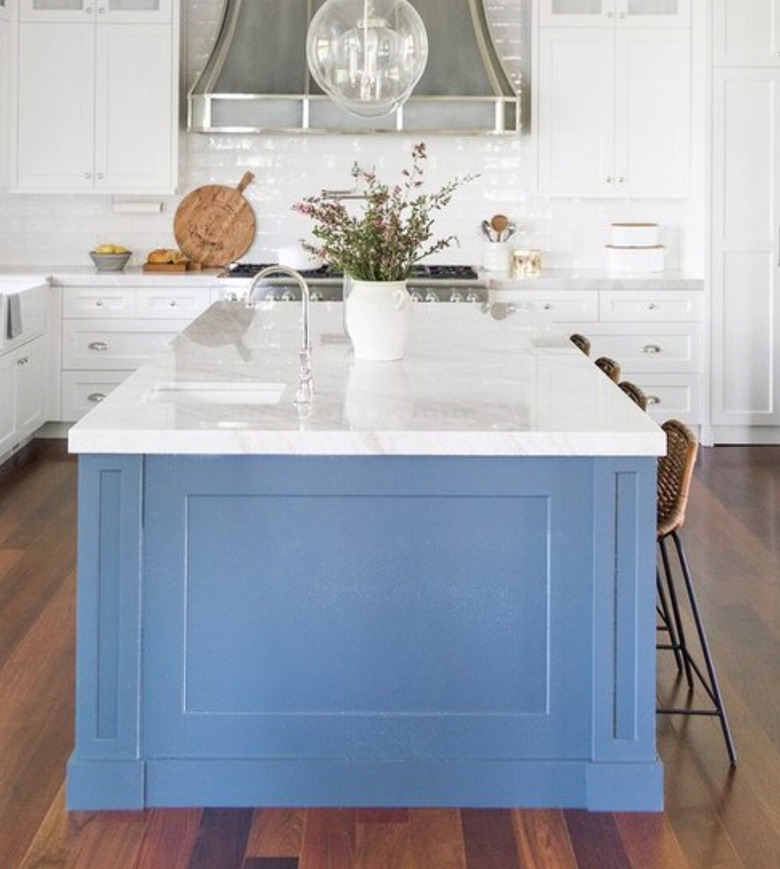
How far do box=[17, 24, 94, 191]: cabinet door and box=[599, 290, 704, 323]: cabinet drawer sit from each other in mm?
2900

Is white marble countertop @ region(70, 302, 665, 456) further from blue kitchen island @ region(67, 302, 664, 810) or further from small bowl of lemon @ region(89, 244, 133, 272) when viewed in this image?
small bowl of lemon @ region(89, 244, 133, 272)

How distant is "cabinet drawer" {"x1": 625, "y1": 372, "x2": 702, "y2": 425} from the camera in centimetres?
778

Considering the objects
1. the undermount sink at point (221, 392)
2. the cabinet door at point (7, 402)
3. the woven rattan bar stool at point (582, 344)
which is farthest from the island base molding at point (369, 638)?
the cabinet door at point (7, 402)

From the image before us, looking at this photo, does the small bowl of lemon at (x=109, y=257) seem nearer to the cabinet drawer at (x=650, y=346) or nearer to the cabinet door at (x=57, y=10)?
the cabinet door at (x=57, y=10)

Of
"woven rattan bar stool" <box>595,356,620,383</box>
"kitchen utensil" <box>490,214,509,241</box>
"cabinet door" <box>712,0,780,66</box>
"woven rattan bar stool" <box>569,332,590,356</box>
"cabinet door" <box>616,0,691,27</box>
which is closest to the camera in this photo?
"woven rattan bar stool" <box>595,356,620,383</box>

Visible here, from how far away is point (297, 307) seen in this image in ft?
19.7

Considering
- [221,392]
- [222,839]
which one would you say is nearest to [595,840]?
[222,839]

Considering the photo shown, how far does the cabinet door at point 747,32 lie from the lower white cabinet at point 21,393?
153 inches

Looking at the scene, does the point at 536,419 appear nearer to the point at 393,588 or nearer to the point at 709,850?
the point at 393,588

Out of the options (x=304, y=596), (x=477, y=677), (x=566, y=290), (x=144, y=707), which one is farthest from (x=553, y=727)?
(x=566, y=290)

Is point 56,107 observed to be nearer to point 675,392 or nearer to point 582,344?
point 675,392

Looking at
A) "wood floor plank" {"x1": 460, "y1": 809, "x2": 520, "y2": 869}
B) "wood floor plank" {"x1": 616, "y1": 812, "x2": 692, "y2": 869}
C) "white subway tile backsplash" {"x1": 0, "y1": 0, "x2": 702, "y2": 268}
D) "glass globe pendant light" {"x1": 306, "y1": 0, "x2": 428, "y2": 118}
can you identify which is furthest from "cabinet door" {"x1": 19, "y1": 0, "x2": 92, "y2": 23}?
"wood floor plank" {"x1": 616, "y1": 812, "x2": 692, "y2": 869}

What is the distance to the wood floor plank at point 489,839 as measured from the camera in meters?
2.90

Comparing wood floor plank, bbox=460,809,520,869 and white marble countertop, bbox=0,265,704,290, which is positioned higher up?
white marble countertop, bbox=0,265,704,290
